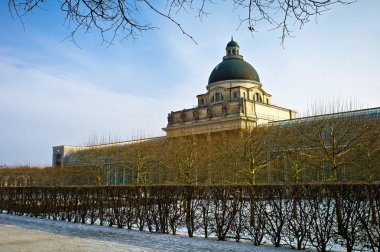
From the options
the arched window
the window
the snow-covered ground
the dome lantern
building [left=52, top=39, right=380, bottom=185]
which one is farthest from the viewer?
the dome lantern

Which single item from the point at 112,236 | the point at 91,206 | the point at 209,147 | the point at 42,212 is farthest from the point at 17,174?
the point at 112,236

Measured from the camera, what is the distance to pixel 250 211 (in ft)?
35.7

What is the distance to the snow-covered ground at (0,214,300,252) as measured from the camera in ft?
31.3

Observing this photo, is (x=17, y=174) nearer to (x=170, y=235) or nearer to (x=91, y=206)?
(x=91, y=206)

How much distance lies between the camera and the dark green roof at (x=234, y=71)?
198 ft

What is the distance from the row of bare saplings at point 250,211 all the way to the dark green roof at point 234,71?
46863 mm

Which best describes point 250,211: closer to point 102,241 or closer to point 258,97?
point 102,241

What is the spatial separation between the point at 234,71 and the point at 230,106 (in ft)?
35.4

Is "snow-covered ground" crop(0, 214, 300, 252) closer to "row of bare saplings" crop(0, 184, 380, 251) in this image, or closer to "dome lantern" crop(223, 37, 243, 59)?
"row of bare saplings" crop(0, 184, 380, 251)

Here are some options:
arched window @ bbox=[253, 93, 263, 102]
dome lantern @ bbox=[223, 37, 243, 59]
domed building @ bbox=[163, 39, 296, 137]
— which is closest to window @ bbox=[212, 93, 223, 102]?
domed building @ bbox=[163, 39, 296, 137]

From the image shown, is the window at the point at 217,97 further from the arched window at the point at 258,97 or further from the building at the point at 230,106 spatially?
the arched window at the point at 258,97

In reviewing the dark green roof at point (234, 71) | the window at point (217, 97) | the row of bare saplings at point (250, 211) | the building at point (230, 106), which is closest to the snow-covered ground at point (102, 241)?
the row of bare saplings at point (250, 211)

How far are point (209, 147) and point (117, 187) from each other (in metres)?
18.8

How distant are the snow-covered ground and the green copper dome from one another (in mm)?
49108
